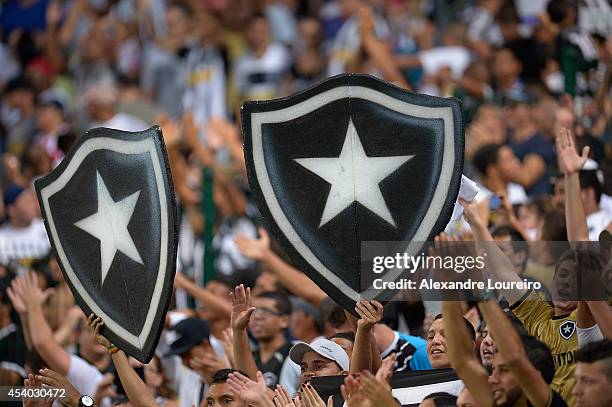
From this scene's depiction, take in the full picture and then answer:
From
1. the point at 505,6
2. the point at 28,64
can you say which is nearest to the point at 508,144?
the point at 505,6

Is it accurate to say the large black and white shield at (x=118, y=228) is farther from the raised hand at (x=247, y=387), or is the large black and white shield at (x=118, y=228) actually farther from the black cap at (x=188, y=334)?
the black cap at (x=188, y=334)

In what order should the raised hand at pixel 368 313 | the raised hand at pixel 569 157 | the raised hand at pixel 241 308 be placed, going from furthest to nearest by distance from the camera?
the raised hand at pixel 569 157
the raised hand at pixel 241 308
the raised hand at pixel 368 313

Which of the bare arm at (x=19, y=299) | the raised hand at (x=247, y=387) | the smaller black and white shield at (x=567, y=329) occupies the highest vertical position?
the bare arm at (x=19, y=299)

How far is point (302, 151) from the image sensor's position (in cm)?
635

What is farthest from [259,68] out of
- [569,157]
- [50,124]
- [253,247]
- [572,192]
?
[572,192]

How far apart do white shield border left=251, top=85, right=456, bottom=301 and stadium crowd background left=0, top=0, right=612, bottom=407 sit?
15 centimetres

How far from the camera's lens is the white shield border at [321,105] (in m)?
6.08

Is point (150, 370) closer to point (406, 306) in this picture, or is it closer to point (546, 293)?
point (406, 306)

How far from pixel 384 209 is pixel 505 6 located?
25.4 ft

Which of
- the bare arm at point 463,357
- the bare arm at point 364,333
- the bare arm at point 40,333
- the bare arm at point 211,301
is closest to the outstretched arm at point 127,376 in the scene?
the bare arm at point 364,333

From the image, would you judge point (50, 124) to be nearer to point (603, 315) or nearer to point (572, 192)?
point (572, 192)

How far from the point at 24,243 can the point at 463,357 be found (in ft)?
21.0

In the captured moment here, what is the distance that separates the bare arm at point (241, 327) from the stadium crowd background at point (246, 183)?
12 millimetres

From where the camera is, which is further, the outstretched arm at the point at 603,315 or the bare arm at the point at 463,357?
the outstretched arm at the point at 603,315
